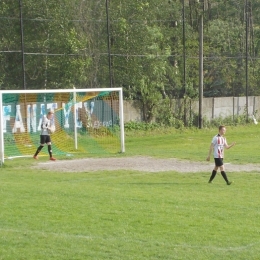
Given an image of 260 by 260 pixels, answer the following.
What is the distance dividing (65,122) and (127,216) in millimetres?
16450

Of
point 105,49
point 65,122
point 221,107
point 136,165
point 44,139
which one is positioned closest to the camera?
point 136,165

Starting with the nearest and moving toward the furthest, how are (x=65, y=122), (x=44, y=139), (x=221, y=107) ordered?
(x=44, y=139)
(x=65, y=122)
(x=221, y=107)

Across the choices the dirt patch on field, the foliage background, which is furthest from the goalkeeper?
the foliage background

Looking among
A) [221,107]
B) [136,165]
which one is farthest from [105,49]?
[136,165]

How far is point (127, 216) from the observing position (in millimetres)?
14062

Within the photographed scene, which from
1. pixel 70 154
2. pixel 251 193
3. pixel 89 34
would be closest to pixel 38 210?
pixel 251 193

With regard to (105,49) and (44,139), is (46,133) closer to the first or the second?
(44,139)

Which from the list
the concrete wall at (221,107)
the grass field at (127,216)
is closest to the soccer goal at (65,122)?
the grass field at (127,216)

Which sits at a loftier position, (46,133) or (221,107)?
(221,107)

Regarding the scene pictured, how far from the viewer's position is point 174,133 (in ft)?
140

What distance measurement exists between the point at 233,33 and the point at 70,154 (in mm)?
32163

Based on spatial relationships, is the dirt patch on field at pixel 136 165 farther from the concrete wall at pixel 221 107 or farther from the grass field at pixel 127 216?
the concrete wall at pixel 221 107

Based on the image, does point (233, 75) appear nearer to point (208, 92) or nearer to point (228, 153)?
point (208, 92)

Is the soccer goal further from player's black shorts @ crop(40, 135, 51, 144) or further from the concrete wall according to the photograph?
the concrete wall
